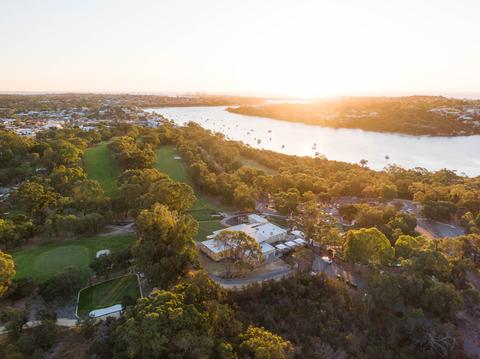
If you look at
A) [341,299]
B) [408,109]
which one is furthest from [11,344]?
[408,109]

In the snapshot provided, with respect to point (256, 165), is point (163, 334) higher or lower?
higher

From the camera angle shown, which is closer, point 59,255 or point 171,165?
point 59,255

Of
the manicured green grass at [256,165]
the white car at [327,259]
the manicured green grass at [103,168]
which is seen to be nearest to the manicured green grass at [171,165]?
the manicured green grass at [103,168]

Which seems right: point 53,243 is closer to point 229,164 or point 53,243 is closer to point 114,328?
point 114,328

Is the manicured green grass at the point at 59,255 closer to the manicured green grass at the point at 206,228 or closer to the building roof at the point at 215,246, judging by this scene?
the manicured green grass at the point at 206,228

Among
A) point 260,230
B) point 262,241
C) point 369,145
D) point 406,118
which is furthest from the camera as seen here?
point 406,118

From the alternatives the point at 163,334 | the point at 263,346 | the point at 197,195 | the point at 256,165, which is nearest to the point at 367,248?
the point at 263,346

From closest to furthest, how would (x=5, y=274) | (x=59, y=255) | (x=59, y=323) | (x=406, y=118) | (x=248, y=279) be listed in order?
(x=59, y=323) → (x=5, y=274) → (x=248, y=279) → (x=59, y=255) → (x=406, y=118)

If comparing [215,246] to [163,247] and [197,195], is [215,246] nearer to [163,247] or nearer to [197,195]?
[163,247]

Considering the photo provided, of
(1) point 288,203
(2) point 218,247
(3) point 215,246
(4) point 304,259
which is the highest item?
(3) point 215,246
